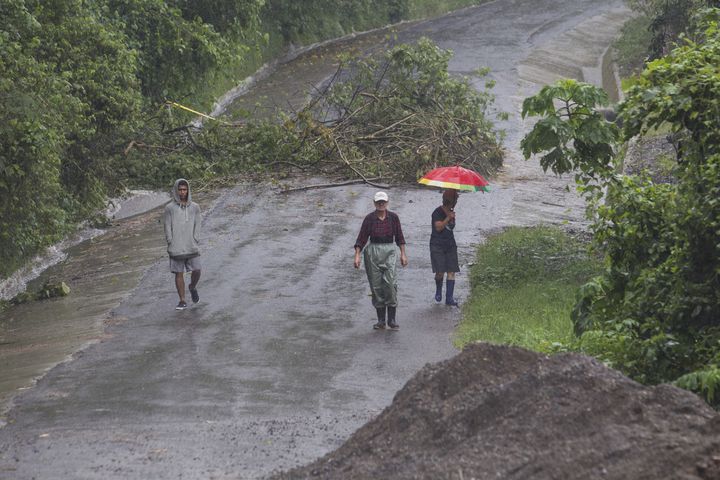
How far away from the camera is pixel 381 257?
13781 mm

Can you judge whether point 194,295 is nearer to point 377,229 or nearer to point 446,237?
point 377,229

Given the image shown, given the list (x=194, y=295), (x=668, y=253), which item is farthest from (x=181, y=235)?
(x=668, y=253)

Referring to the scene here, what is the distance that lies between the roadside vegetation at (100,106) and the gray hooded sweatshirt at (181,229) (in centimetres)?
273

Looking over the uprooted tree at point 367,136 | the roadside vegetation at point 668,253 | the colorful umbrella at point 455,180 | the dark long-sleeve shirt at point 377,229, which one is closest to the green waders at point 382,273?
the dark long-sleeve shirt at point 377,229

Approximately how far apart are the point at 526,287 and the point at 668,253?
5.37m

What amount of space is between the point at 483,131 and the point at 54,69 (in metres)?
8.91

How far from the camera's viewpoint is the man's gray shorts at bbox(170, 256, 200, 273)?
48.7 feet

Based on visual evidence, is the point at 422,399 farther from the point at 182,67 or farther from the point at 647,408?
the point at 182,67

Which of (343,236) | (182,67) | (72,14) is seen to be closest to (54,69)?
(72,14)

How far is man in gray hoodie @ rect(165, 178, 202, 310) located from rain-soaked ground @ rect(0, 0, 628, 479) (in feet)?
Result: 1.61

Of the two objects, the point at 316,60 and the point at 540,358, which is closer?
the point at 540,358

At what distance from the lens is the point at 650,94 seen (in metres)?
9.85

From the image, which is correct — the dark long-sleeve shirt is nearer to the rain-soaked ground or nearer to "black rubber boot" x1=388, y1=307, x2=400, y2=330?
"black rubber boot" x1=388, y1=307, x2=400, y2=330

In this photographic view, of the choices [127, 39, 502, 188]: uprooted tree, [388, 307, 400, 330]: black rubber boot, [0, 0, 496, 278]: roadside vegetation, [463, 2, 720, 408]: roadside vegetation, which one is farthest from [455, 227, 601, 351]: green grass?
[0, 0, 496, 278]: roadside vegetation
